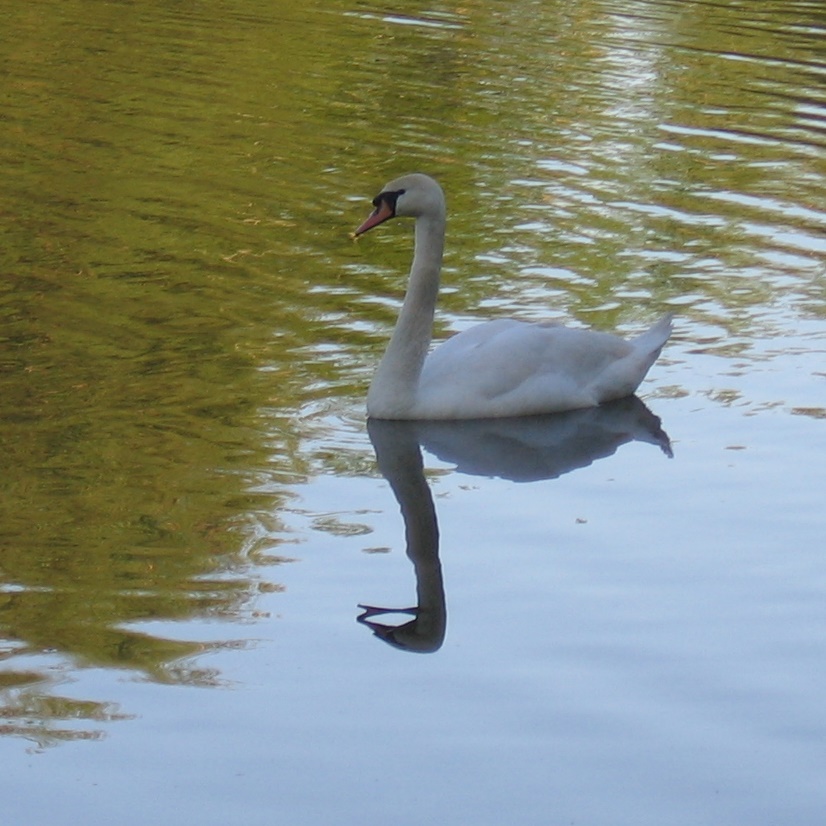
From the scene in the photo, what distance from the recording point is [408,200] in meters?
9.52

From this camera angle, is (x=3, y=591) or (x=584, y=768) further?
(x=3, y=591)

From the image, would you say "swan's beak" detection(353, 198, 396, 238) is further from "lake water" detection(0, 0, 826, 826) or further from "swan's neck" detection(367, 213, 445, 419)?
"lake water" detection(0, 0, 826, 826)

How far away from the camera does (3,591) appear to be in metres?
7.08

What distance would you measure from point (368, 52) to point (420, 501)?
43.7 feet

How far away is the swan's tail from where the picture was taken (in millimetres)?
10109

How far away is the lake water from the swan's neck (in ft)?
0.57

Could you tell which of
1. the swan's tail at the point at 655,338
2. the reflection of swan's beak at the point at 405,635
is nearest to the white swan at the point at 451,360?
the swan's tail at the point at 655,338

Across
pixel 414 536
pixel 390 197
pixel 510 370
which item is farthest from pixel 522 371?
pixel 414 536

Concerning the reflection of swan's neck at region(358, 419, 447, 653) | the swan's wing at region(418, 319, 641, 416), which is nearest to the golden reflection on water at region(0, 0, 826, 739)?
the reflection of swan's neck at region(358, 419, 447, 653)

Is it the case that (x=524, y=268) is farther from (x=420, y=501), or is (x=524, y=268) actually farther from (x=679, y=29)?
(x=679, y=29)

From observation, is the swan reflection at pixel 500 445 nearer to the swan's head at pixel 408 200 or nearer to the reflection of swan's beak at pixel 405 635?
the reflection of swan's beak at pixel 405 635

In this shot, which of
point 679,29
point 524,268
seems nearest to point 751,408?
point 524,268

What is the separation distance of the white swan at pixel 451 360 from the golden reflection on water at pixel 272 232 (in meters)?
0.39

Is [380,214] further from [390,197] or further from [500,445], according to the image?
[500,445]
